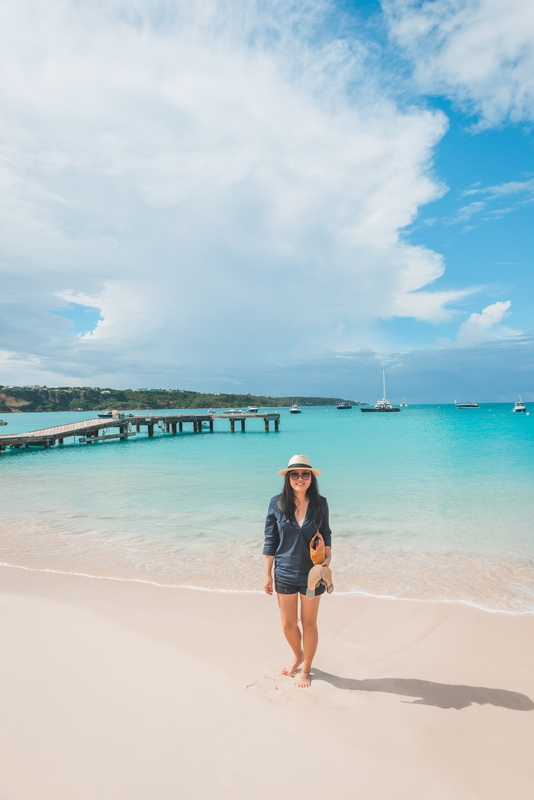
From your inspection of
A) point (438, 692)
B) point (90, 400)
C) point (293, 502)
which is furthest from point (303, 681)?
point (90, 400)

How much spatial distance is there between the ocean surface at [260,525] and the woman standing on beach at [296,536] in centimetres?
328

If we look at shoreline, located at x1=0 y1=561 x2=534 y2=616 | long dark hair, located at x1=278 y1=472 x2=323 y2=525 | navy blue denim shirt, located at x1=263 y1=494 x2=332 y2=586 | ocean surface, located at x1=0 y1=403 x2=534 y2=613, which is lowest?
ocean surface, located at x1=0 y1=403 x2=534 y2=613

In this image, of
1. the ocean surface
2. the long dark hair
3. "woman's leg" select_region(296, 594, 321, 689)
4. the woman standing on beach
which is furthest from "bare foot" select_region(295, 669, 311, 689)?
the ocean surface

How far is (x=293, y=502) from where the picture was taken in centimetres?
363

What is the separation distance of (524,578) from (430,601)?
86.7 inches

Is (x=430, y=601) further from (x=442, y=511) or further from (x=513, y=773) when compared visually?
(x=442, y=511)

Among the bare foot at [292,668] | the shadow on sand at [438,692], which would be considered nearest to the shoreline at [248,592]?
Result: the shadow on sand at [438,692]

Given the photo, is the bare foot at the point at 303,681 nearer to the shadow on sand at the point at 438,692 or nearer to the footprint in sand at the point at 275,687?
the footprint in sand at the point at 275,687

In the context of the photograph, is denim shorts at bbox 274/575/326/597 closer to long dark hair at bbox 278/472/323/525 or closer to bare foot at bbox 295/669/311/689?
long dark hair at bbox 278/472/323/525

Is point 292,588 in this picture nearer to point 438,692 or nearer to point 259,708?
point 259,708

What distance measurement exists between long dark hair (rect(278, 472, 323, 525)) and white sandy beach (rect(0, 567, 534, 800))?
58.3 inches

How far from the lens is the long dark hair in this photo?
11.9ft

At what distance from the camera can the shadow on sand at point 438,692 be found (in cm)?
365

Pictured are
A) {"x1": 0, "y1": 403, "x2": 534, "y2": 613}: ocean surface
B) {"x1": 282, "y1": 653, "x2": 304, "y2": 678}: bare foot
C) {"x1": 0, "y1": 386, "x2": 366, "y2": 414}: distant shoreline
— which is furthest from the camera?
{"x1": 0, "y1": 386, "x2": 366, "y2": 414}: distant shoreline
